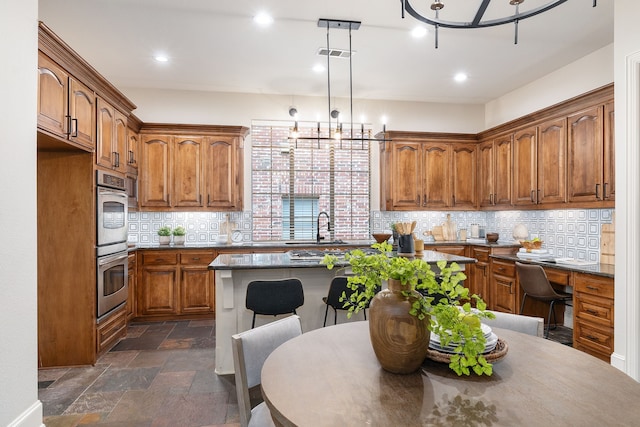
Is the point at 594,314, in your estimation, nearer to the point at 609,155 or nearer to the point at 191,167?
the point at 609,155

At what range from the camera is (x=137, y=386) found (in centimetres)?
295

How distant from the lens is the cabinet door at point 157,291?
469 centimetres

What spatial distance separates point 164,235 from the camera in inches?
199

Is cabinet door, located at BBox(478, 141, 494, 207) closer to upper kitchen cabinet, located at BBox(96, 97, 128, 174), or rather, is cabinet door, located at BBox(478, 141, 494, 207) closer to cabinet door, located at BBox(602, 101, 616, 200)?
cabinet door, located at BBox(602, 101, 616, 200)

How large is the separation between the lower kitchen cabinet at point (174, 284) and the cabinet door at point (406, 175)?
2798mm

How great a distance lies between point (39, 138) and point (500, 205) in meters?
5.28

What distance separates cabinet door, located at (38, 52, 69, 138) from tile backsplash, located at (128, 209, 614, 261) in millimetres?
2560

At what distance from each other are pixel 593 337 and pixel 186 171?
490cm

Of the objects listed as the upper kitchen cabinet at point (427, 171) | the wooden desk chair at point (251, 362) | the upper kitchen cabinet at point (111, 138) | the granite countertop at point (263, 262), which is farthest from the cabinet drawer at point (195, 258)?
the wooden desk chair at point (251, 362)

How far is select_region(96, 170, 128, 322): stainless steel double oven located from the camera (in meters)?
3.45

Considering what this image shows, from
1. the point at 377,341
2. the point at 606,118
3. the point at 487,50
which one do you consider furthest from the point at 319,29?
the point at 377,341

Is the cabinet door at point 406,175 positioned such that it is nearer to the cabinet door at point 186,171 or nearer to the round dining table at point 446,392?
the cabinet door at point 186,171

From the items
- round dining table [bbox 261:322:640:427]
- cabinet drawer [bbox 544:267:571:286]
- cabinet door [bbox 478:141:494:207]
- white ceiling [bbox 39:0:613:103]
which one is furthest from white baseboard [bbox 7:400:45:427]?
cabinet door [bbox 478:141:494:207]

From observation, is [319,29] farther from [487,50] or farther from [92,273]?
[92,273]
